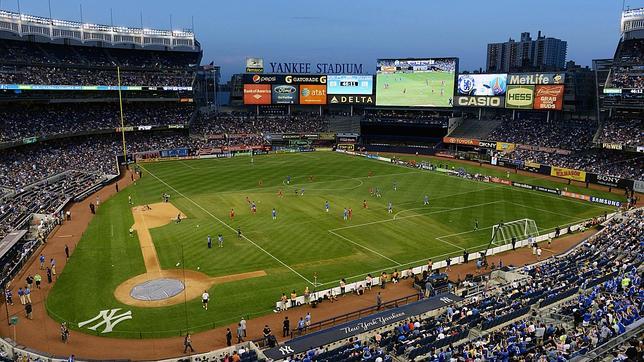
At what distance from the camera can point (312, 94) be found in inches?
4075

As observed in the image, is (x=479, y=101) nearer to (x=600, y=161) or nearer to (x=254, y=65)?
(x=600, y=161)

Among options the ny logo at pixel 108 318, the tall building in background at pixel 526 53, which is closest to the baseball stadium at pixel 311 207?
the ny logo at pixel 108 318

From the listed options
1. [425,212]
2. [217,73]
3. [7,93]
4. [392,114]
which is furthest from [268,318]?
[217,73]

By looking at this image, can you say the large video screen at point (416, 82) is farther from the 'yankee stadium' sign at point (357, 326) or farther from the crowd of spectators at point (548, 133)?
the 'yankee stadium' sign at point (357, 326)

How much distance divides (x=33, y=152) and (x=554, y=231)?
63.3 metres

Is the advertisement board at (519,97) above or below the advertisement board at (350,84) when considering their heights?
below

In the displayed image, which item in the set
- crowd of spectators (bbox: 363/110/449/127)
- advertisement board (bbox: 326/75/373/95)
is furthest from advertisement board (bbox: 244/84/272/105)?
crowd of spectators (bbox: 363/110/449/127)

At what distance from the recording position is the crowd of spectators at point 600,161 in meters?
64.1

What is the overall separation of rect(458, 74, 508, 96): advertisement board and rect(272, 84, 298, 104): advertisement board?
32785 millimetres

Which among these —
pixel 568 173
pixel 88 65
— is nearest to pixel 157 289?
pixel 568 173

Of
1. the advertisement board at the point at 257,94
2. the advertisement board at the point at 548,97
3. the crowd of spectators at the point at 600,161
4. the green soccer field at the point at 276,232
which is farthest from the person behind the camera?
the advertisement board at the point at 257,94

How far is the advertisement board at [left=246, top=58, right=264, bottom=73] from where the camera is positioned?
340ft

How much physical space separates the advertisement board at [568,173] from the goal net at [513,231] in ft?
85.8

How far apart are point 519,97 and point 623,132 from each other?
20488mm
